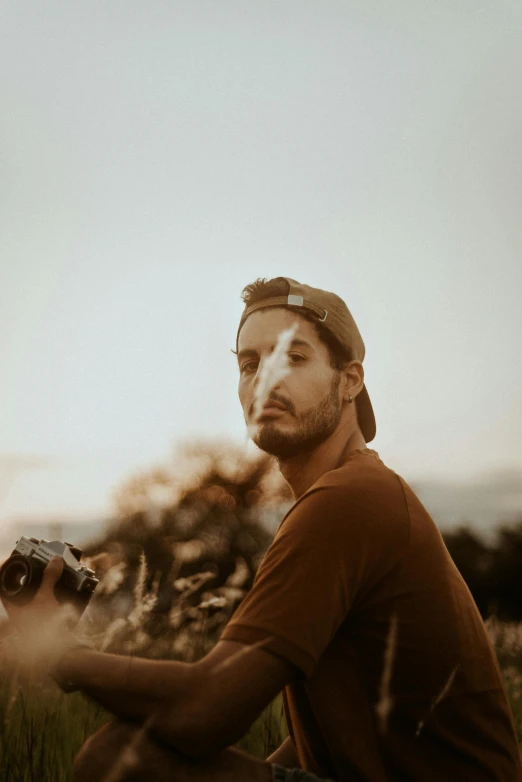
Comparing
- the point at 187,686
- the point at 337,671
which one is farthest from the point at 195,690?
the point at 337,671

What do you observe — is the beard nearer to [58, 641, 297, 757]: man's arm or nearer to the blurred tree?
[58, 641, 297, 757]: man's arm

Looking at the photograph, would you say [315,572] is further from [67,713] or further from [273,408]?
[67,713]

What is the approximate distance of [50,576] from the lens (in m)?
1.90

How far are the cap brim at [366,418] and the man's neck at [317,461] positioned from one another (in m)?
0.20

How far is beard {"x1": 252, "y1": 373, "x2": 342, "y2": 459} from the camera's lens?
2.43m

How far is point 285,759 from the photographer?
224 cm

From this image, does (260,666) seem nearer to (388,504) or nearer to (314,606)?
(314,606)

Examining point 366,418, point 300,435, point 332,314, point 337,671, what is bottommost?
point 337,671

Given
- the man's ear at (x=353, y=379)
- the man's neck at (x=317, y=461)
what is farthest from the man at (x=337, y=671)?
the man's ear at (x=353, y=379)

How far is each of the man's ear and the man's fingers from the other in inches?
47.9

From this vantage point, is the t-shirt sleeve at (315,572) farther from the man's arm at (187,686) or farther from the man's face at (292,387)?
the man's face at (292,387)

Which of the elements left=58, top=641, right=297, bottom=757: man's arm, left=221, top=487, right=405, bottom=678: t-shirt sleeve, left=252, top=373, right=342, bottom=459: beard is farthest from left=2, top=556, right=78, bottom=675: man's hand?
left=252, top=373, right=342, bottom=459: beard

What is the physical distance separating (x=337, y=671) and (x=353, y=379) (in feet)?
3.79

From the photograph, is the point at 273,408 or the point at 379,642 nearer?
the point at 379,642
